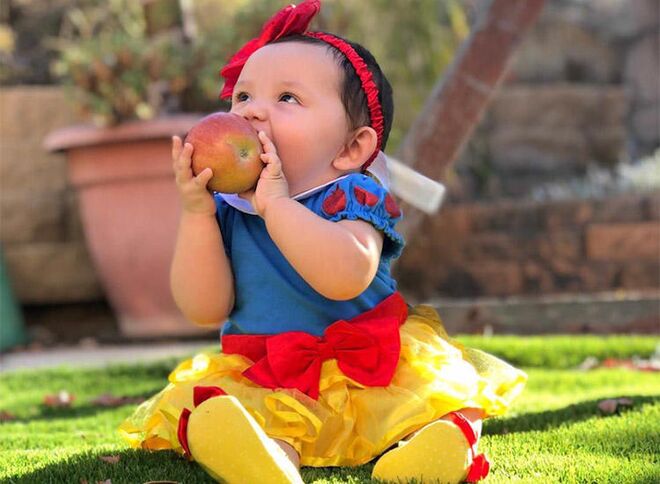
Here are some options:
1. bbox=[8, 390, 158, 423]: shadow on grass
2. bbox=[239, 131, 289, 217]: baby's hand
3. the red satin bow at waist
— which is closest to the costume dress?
the red satin bow at waist

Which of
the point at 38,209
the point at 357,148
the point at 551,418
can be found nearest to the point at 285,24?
the point at 357,148

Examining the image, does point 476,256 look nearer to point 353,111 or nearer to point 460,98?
point 460,98

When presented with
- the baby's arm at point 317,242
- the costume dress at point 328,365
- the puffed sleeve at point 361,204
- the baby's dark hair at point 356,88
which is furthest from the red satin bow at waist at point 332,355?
the baby's dark hair at point 356,88

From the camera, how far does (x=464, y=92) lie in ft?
11.8

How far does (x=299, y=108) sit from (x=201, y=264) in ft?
1.27

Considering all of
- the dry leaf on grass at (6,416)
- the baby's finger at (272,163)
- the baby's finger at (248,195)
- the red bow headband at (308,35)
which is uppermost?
the red bow headband at (308,35)

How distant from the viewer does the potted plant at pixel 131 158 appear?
5.32m

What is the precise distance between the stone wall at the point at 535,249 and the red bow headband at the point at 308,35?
4.35 metres

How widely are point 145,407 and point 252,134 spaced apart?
Result: 0.63m

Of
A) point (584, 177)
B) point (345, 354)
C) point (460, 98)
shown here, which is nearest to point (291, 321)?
point (345, 354)

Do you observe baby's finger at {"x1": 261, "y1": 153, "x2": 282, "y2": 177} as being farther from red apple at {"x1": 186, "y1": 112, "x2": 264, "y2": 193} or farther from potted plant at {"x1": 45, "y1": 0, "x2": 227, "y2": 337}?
potted plant at {"x1": 45, "y1": 0, "x2": 227, "y2": 337}

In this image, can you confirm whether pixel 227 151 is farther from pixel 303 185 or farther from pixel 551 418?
pixel 551 418

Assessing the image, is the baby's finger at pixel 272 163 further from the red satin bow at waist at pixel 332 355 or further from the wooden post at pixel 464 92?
the wooden post at pixel 464 92

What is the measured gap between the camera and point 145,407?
2162 mm
